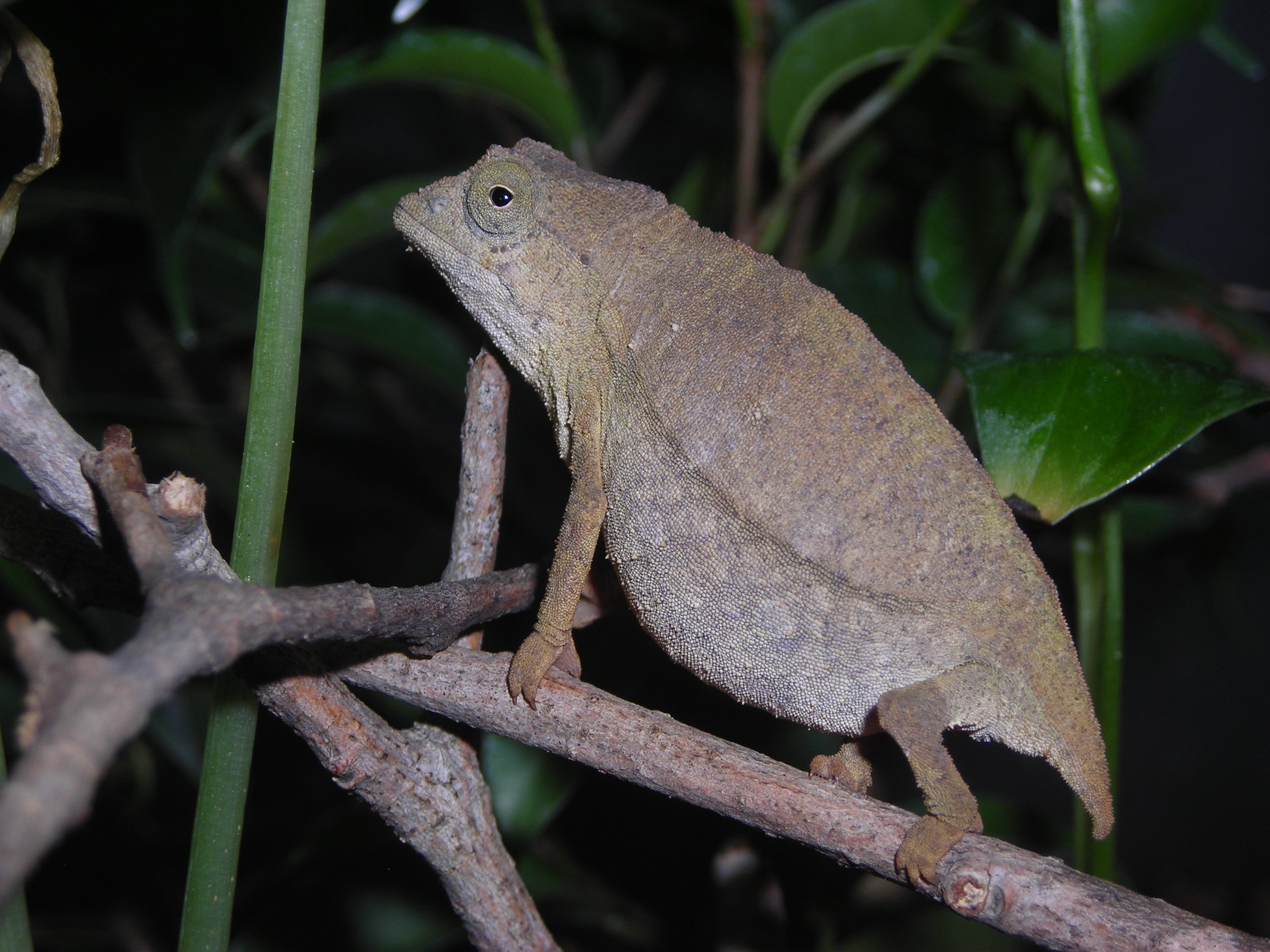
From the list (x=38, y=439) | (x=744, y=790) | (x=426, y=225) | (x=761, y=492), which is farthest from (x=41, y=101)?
(x=744, y=790)

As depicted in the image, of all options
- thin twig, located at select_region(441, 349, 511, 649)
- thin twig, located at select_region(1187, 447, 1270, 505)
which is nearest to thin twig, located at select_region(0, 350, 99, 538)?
thin twig, located at select_region(441, 349, 511, 649)

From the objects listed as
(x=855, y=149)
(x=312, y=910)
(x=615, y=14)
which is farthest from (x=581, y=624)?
(x=615, y=14)

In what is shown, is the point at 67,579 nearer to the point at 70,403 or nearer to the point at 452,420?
the point at 70,403

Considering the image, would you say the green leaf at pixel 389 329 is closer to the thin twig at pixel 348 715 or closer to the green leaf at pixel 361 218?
the green leaf at pixel 361 218

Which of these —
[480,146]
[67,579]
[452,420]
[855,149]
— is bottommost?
[67,579]

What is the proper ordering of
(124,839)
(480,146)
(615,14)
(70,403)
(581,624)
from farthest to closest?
(480,146) → (615,14) → (124,839) → (70,403) → (581,624)
